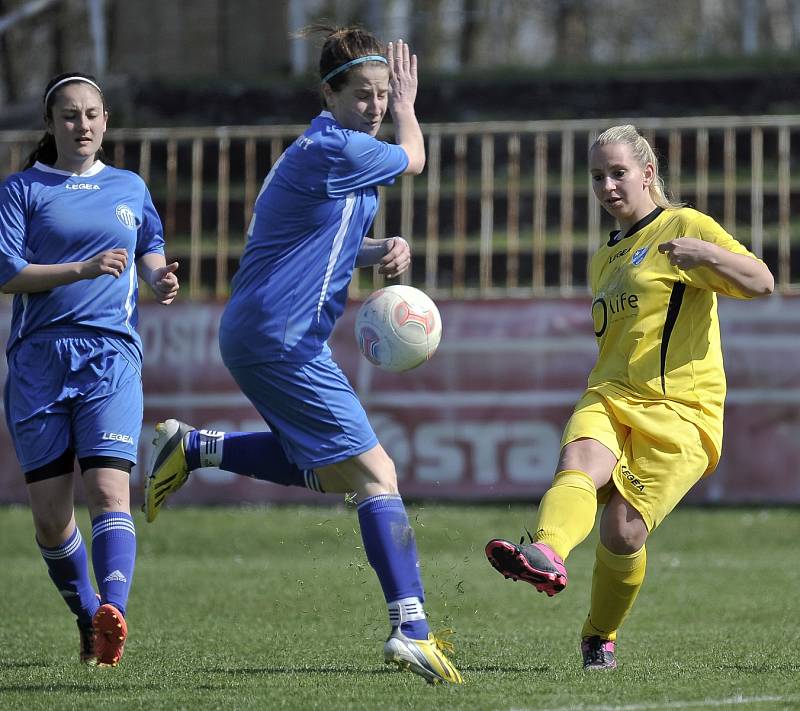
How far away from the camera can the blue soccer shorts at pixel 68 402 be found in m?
5.63

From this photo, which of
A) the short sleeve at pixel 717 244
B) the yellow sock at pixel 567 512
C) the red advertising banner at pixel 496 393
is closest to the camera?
the yellow sock at pixel 567 512

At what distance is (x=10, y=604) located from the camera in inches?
311

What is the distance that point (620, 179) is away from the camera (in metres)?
5.47

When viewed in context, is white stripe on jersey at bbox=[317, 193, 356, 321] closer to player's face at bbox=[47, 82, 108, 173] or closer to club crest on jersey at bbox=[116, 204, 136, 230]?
club crest on jersey at bbox=[116, 204, 136, 230]

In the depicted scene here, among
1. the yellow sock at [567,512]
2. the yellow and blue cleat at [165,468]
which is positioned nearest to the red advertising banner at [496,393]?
the yellow and blue cleat at [165,468]

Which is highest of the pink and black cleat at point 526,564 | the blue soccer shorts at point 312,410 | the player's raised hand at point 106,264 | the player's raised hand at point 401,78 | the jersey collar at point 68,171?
the player's raised hand at point 401,78

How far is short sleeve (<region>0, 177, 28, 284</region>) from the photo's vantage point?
5559mm

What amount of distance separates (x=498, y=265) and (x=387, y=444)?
399 cm

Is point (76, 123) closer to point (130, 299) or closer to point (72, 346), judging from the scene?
point (130, 299)

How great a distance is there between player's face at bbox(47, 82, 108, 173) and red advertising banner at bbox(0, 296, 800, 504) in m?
5.77

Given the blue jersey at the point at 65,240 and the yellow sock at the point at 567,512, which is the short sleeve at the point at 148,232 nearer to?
the blue jersey at the point at 65,240

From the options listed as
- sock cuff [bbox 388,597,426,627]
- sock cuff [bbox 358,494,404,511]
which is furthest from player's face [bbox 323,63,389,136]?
sock cuff [bbox 388,597,426,627]

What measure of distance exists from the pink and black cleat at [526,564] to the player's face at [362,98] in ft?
5.00

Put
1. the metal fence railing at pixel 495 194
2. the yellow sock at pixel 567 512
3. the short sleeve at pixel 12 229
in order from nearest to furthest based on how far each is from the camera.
Answer: the yellow sock at pixel 567 512
the short sleeve at pixel 12 229
the metal fence railing at pixel 495 194
